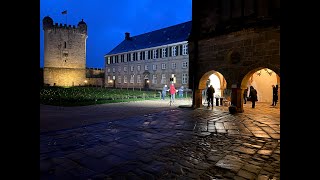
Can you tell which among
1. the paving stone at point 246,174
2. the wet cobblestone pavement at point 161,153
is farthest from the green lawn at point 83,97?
the paving stone at point 246,174

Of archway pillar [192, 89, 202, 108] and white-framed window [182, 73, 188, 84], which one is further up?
white-framed window [182, 73, 188, 84]

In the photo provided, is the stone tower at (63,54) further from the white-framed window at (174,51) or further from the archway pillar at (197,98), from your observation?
the archway pillar at (197,98)

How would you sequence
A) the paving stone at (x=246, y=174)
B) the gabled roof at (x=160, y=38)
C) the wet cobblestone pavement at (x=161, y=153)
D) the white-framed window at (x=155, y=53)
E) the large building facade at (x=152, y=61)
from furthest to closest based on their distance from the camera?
the white-framed window at (x=155, y=53), the gabled roof at (x=160, y=38), the large building facade at (x=152, y=61), the wet cobblestone pavement at (x=161, y=153), the paving stone at (x=246, y=174)

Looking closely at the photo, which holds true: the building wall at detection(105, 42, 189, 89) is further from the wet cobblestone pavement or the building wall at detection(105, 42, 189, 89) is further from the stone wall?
the wet cobblestone pavement

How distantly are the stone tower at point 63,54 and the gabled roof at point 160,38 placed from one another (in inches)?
336

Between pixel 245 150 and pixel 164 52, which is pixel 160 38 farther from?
pixel 245 150

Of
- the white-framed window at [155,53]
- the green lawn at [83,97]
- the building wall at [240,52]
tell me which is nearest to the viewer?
the building wall at [240,52]

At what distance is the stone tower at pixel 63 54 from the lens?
157 ft

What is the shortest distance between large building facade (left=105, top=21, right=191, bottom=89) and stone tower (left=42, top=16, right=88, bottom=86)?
7.02 metres

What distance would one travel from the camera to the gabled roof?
3941 centimetres

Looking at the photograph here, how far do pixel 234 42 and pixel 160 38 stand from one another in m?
32.9

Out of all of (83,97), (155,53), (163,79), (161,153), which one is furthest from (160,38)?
(161,153)

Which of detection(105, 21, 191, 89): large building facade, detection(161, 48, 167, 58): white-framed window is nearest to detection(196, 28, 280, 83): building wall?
detection(105, 21, 191, 89): large building facade

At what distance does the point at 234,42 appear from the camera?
40.4 ft
